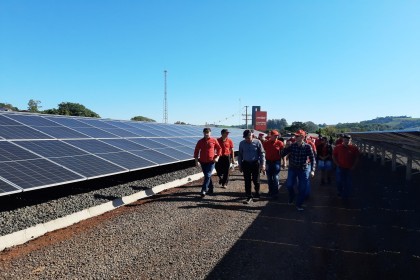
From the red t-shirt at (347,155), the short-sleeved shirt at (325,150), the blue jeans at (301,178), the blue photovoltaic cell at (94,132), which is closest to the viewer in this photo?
the blue jeans at (301,178)

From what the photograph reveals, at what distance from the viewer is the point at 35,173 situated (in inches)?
292

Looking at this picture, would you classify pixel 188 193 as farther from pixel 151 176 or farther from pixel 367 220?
pixel 367 220

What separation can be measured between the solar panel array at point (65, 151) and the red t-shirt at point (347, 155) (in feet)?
19.5

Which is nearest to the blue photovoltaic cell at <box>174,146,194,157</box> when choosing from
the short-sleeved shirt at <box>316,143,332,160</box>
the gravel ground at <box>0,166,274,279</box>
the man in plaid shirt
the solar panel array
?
the solar panel array

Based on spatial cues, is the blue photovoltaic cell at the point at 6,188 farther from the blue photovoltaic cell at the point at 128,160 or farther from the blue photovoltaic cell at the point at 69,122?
the blue photovoltaic cell at the point at 69,122

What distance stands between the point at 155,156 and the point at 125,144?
1.47m

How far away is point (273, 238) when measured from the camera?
6266 mm

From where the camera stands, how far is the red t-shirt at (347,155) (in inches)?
382

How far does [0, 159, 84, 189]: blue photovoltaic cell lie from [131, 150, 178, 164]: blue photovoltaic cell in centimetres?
403

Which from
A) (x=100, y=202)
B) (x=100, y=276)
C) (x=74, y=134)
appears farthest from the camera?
(x=74, y=134)

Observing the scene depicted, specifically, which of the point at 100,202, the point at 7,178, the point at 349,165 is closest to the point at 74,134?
the point at 100,202

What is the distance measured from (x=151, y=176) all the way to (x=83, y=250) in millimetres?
7024

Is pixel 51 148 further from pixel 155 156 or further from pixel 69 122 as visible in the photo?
pixel 69 122

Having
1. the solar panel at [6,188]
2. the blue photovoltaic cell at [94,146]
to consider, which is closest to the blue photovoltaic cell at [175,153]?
the blue photovoltaic cell at [94,146]
